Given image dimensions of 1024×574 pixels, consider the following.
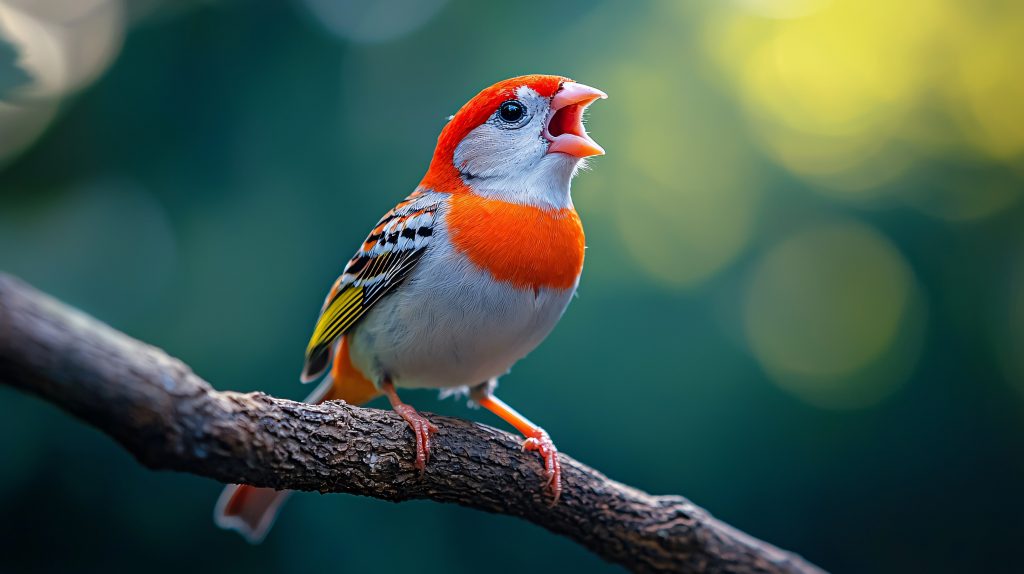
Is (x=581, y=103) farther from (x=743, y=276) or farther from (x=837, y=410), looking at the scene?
(x=837, y=410)

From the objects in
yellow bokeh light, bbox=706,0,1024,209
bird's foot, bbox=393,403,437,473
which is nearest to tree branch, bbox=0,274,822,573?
bird's foot, bbox=393,403,437,473

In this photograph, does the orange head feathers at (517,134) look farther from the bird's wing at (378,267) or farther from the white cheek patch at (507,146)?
the bird's wing at (378,267)

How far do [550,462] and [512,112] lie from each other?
145cm

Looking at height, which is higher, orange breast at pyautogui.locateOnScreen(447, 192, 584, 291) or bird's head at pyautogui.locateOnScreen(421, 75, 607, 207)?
bird's head at pyautogui.locateOnScreen(421, 75, 607, 207)

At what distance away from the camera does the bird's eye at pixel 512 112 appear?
10.3ft

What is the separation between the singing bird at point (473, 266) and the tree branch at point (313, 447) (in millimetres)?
112

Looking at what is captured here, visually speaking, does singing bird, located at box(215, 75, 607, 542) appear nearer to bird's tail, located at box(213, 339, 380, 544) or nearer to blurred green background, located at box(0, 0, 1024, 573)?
bird's tail, located at box(213, 339, 380, 544)

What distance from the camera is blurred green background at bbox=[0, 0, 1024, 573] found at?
14.1ft

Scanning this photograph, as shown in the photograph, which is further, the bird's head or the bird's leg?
the bird's head

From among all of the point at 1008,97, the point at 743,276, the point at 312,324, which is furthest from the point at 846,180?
the point at 312,324

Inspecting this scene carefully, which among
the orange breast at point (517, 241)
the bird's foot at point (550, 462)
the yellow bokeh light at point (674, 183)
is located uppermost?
the yellow bokeh light at point (674, 183)

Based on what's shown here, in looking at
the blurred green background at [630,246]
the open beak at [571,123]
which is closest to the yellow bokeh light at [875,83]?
the blurred green background at [630,246]

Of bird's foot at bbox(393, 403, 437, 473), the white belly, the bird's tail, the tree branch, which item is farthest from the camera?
the bird's tail

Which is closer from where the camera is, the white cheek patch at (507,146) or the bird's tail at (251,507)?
the white cheek patch at (507,146)
